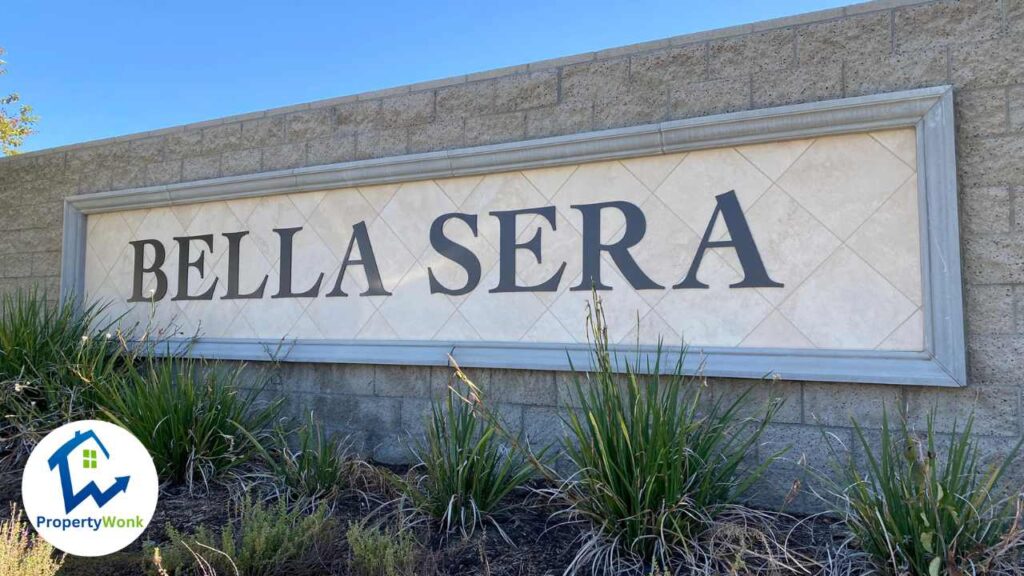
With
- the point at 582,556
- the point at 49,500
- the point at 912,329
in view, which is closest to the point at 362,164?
the point at 49,500

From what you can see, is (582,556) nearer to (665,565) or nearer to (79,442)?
(665,565)

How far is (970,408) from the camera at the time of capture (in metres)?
4.00

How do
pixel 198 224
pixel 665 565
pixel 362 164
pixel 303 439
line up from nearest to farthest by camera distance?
1. pixel 665 565
2. pixel 303 439
3. pixel 362 164
4. pixel 198 224

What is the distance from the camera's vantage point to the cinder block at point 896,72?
4230 mm

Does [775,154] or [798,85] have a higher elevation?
[798,85]

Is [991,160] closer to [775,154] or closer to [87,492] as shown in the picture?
[775,154]

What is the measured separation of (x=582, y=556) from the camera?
11.4ft

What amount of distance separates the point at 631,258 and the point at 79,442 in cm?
335

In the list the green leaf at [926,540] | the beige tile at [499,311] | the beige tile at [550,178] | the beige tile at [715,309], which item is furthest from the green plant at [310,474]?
the green leaf at [926,540]

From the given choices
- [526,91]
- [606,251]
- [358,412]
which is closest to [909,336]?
[606,251]

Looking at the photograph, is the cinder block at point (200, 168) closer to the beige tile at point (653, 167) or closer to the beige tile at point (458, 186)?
the beige tile at point (458, 186)

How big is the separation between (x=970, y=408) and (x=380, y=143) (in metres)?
4.33

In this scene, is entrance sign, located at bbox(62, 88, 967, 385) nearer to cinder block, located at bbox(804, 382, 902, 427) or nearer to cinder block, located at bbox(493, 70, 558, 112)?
cinder block, located at bbox(804, 382, 902, 427)

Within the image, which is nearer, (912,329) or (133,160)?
(912,329)
